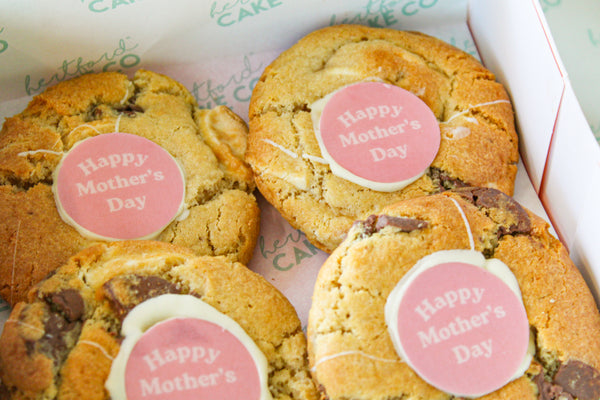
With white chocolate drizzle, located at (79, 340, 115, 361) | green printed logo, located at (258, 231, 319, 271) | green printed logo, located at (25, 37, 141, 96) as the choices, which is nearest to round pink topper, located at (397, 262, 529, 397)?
green printed logo, located at (258, 231, 319, 271)

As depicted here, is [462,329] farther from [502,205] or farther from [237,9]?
[237,9]

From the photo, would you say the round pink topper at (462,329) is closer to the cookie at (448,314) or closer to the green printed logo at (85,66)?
the cookie at (448,314)

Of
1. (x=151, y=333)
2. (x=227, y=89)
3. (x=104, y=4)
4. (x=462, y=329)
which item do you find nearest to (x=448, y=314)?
(x=462, y=329)

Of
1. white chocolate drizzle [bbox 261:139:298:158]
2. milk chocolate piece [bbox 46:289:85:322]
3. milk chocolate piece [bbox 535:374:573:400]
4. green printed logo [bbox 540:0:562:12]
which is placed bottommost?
milk chocolate piece [bbox 535:374:573:400]

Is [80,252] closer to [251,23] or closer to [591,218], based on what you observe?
[251,23]

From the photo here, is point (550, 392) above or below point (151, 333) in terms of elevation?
below

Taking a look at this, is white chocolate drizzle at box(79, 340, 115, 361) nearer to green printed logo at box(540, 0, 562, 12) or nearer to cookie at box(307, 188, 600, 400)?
cookie at box(307, 188, 600, 400)

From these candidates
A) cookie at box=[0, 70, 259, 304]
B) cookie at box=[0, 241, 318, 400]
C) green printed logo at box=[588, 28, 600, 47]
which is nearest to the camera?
cookie at box=[0, 241, 318, 400]
